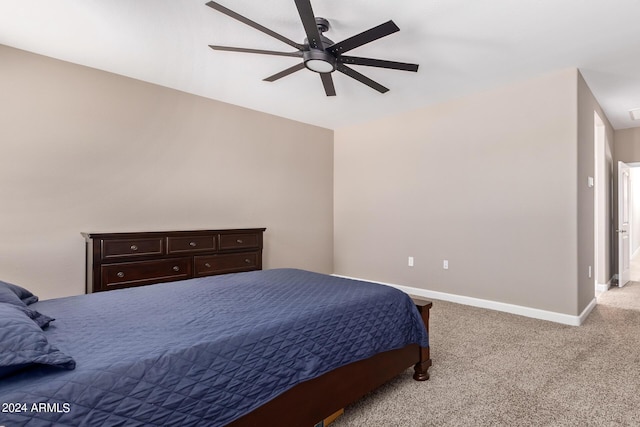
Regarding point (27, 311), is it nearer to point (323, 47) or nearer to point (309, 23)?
point (309, 23)

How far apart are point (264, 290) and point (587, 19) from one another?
9.87ft

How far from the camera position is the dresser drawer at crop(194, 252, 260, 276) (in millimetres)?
3664

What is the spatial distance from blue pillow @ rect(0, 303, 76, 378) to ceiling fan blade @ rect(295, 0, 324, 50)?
1.87 meters

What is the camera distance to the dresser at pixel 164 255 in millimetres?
3043

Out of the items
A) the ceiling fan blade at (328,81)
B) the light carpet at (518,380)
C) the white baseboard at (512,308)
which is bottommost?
the light carpet at (518,380)

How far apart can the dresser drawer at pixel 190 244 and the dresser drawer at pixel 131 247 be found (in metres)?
0.11

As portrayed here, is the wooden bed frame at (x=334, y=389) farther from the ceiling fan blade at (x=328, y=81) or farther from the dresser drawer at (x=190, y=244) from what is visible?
the dresser drawer at (x=190, y=244)

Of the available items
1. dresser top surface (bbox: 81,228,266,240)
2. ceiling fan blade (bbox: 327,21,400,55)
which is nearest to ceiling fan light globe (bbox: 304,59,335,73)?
ceiling fan blade (bbox: 327,21,400,55)

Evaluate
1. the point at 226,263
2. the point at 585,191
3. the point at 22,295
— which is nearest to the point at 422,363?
the point at 22,295

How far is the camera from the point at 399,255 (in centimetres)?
484

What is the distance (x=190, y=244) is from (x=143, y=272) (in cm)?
52

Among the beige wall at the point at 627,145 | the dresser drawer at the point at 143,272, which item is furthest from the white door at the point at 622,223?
the dresser drawer at the point at 143,272

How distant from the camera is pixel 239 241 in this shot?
4008 mm

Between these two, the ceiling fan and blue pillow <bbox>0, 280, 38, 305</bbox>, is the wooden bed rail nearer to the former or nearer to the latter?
the ceiling fan
